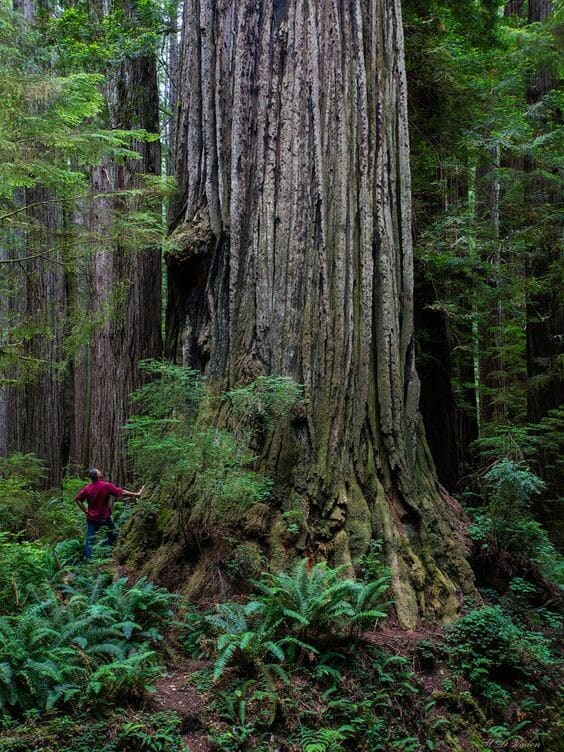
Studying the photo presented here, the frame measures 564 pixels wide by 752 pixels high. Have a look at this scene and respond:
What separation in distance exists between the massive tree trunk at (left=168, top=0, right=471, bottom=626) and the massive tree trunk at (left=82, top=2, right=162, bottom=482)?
332cm

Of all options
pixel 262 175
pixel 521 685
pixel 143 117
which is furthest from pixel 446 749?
pixel 143 117

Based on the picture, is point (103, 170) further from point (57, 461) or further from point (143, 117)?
point (57, 461)

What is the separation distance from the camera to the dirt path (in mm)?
3871

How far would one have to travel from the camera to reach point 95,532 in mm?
6863

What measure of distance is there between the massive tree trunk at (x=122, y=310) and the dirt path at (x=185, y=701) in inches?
207

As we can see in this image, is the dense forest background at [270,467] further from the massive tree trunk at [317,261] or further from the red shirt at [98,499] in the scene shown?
the red shirt at [98,499]

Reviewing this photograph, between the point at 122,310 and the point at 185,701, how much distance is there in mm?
6352

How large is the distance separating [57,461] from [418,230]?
8.73 m

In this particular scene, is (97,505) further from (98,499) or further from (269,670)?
(269,670)

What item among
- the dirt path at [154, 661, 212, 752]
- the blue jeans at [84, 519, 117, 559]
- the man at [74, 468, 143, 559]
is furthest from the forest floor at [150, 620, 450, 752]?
the man at [74, 468, 143, 559]

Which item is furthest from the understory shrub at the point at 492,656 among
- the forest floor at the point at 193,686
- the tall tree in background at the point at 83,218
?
the tall tree in background at the point at 83,218

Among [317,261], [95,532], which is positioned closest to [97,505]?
[95,532]

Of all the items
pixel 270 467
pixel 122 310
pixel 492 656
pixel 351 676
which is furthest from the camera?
pixel 122 310

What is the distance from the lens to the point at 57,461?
13.7 m
